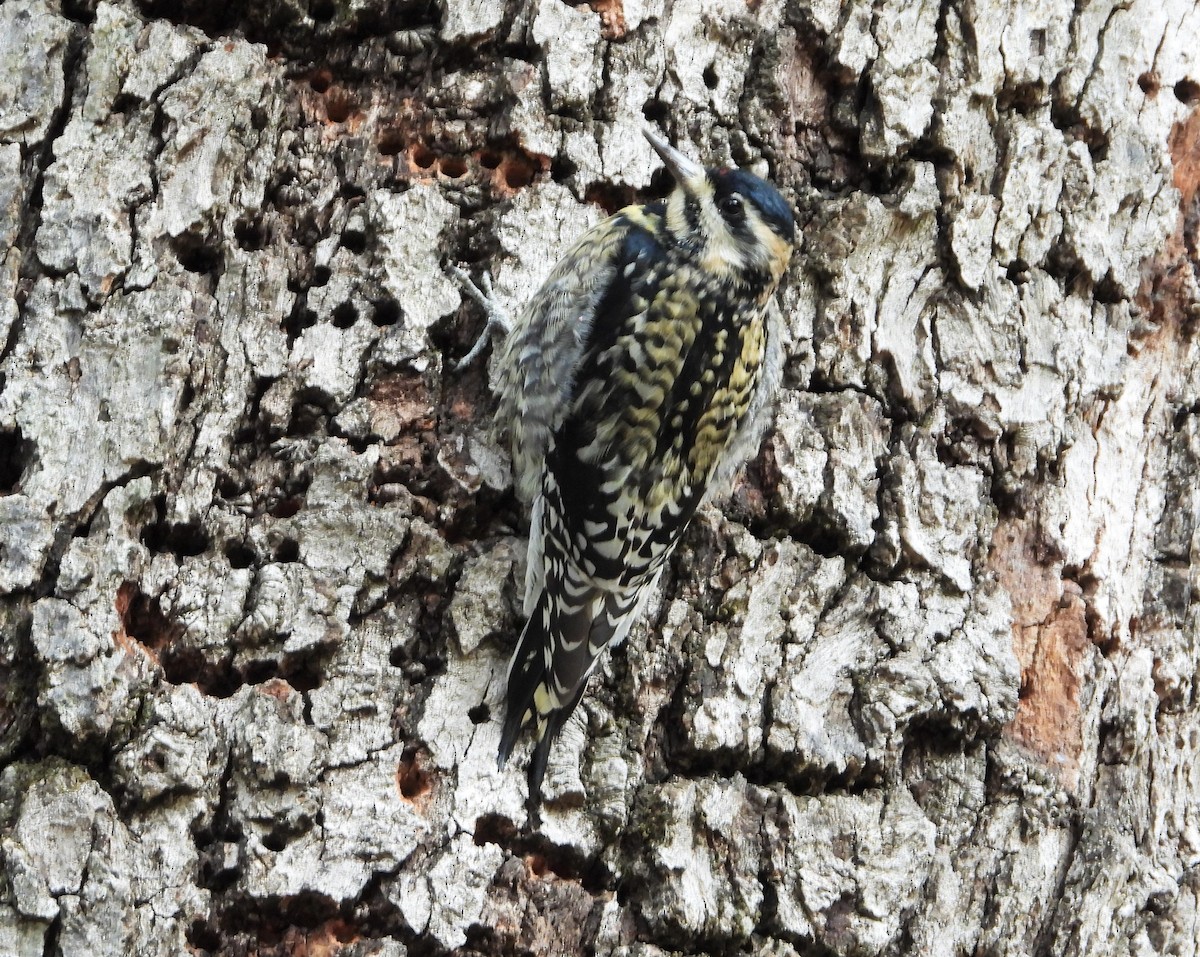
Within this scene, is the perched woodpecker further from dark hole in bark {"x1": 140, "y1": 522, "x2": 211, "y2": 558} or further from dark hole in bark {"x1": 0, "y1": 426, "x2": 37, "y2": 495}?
dark hole in bark {"x1": 0, "y1": 426, "x2": 37, "y2": 495}

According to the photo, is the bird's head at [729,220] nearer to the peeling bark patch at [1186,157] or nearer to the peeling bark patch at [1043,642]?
the peeling bark patch at [1043,642]

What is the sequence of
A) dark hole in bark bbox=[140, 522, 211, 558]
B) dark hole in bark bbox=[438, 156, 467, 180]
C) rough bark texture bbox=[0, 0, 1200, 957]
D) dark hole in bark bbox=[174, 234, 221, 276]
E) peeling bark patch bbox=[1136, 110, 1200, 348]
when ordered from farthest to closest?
peeling bark patch bbox=[1136, 110, 1200, 348], dark hole in bark bbox=[438, 156, 467, 180], dark hole in bark bbox=[174, 234, 221, 276], dark hole in bark bbox=[140, 522, 211, 558], rough bark texture bbox=[0, 0, 1200, 957]

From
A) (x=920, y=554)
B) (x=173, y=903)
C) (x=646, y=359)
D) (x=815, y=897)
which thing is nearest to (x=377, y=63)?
(x=646, y=359)

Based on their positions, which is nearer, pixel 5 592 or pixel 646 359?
pixel 5 592

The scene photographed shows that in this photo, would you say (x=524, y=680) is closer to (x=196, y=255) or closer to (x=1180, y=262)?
(x=196, y=255)

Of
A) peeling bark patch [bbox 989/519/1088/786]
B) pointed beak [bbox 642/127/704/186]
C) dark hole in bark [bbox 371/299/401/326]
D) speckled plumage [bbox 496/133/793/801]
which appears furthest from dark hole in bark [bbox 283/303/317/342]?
peeling bark patch [bbox 989/519/1088/786]

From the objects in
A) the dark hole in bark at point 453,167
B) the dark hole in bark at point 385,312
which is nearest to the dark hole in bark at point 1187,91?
the dark hole in bark at point 453,167

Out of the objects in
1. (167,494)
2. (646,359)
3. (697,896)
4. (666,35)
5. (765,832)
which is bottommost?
(697,896)

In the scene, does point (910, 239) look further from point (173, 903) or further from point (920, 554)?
point (173, 903)
